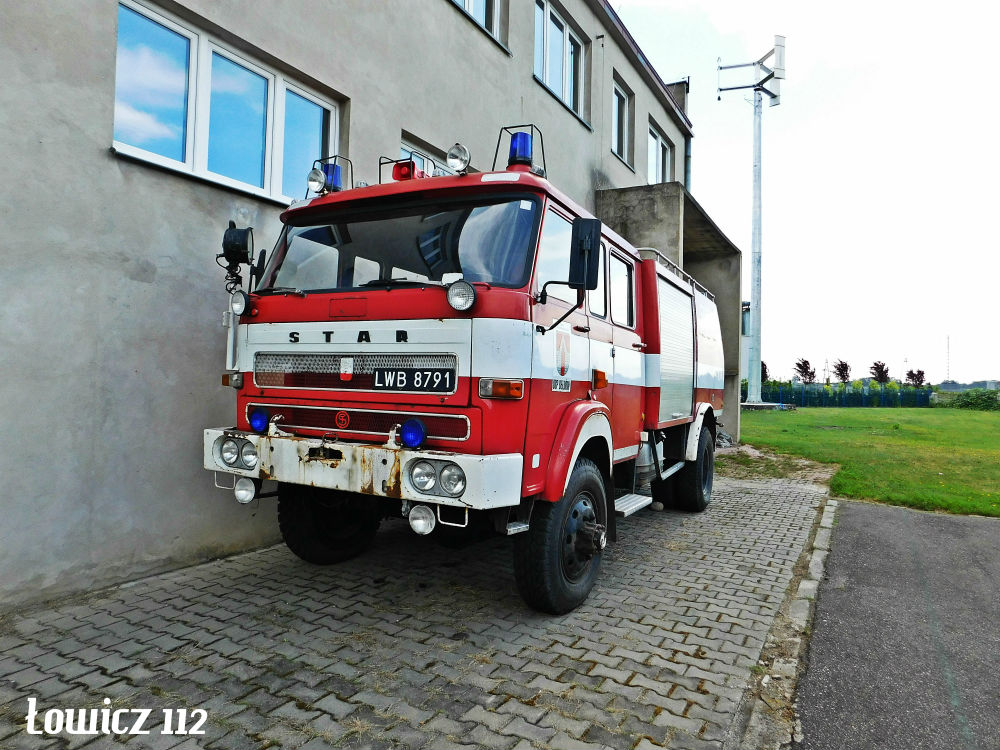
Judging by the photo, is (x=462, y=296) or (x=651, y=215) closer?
(x=462, y=296)

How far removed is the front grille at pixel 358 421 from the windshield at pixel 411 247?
780 mm

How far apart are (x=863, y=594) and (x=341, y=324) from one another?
4195 mm

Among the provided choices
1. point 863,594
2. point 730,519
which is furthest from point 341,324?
point 730,519

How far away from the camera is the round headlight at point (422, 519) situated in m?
3.47

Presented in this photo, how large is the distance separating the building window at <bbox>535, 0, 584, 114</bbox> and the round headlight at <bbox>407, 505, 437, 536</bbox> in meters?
8.58

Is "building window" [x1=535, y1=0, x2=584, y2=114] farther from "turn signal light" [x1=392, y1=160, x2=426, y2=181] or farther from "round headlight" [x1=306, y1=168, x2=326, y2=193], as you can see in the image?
"round headlight" [x1=306, y1=168, x2=326, y2=193]

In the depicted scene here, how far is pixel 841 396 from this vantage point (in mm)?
42281

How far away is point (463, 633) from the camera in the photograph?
3.86m

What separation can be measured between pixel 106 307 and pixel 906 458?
12985 millimetres

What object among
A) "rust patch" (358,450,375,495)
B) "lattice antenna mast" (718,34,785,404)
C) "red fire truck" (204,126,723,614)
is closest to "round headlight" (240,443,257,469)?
"red fire truck" (204,126,723,614)

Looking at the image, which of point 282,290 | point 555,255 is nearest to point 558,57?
point 555,255

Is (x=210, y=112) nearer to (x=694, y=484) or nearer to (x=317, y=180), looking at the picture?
(x=317, y=180)

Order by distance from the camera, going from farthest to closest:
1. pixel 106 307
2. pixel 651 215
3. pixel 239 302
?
pixel 651 215 < pixel 106 307 < pixel 239 302

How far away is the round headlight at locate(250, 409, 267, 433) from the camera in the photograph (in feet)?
13.5
